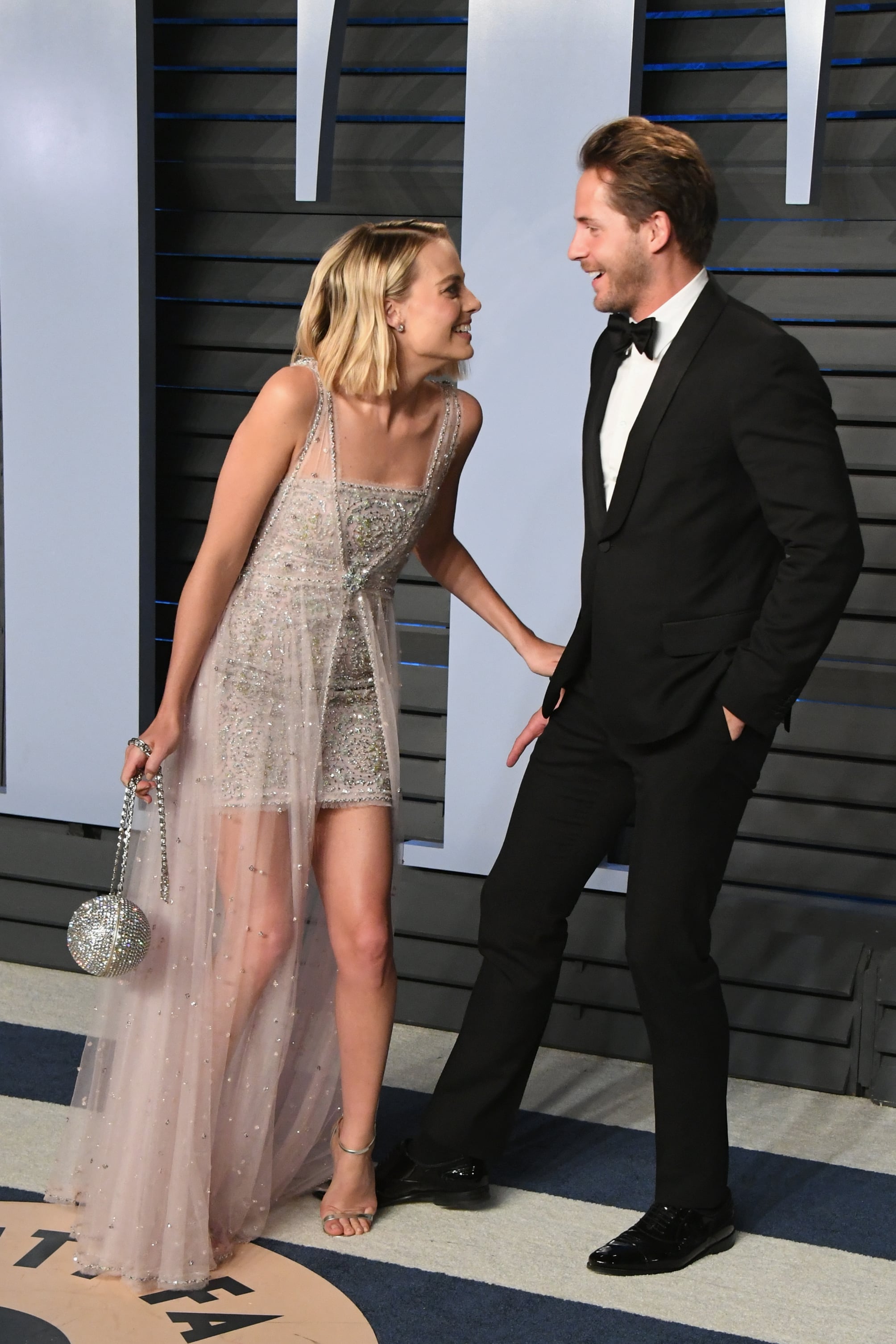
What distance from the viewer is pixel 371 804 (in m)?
2.71

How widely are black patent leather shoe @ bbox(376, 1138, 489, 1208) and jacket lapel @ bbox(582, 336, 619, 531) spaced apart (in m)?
1.24

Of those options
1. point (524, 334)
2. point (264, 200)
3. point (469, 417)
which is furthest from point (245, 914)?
point (264, 200)

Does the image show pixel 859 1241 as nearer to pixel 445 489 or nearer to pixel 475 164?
pixel 445 489

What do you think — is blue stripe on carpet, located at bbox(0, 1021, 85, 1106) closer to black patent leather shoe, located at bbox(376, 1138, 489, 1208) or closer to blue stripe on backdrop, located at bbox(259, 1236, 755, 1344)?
black patent leather shoe, located at bbox(376, 1138, 489, 1208)

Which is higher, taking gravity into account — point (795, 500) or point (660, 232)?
point (660, 232)

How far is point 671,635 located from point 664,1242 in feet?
3.52

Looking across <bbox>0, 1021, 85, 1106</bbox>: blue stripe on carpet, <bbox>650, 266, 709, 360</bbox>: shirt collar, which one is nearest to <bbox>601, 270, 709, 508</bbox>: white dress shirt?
<bbox>650, 266, 709, 360</bbox>: shirt collar

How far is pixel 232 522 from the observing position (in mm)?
2512

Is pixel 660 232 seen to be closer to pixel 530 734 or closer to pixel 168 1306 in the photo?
pixel 530 734

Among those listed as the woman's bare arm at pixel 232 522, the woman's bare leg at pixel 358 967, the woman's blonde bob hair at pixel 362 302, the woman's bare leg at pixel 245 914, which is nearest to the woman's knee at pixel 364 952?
the woman's bare leg at pixel 358 967

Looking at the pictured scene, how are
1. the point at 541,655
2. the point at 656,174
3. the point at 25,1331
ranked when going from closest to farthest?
the point at 25,1331
the point at 656,174
the point at 541,655

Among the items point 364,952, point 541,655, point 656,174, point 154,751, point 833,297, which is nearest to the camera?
point 656,174

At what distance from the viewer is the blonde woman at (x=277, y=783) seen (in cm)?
252
